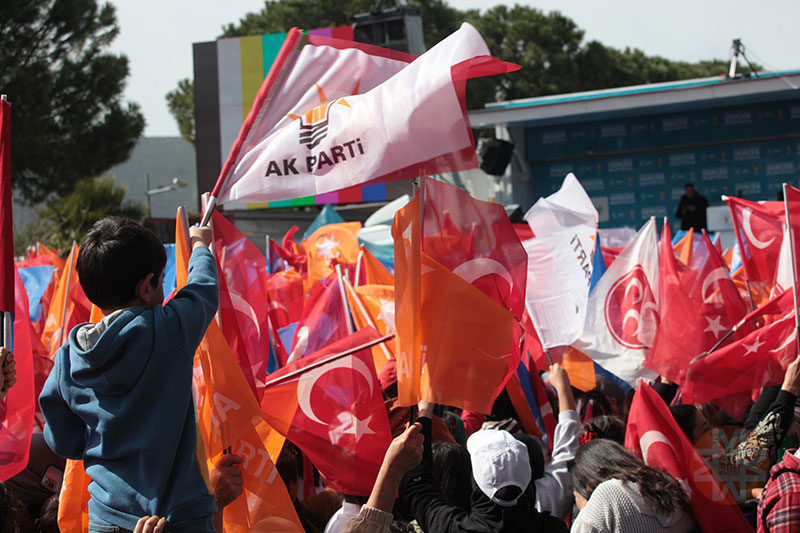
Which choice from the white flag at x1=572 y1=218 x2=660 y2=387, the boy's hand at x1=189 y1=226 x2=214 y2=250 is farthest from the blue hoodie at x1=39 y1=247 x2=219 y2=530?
the white flag at x1=572 y1=218 x2=660 y2=387

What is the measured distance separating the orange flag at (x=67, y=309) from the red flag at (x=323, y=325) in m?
1.30

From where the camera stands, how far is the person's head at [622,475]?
283 centimetres

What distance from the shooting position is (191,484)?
2252 millimetres

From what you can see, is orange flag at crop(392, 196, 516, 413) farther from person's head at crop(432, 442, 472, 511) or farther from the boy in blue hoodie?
the boy in blue hoodie

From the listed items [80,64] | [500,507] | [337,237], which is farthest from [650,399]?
[80,64]

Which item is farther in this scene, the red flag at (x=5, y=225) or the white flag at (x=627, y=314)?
the white flag at (x=627, y=314)

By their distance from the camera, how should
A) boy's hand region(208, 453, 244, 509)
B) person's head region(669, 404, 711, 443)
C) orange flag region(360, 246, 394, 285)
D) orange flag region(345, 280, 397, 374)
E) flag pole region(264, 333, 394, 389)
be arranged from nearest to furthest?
1. boy's hand region(208, 453, 244, 509)
2. flag pole region(264, 333, 394, 389)
3. person's head region(669, 404, 711, 443)
4. orange flag region(345, 280, 397, 374)
5. orange flag region(360, 246, 394, 285)

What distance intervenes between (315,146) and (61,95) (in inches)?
975

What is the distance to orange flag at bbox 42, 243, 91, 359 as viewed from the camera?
16.8ft

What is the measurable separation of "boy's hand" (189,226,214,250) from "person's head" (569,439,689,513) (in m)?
1.56

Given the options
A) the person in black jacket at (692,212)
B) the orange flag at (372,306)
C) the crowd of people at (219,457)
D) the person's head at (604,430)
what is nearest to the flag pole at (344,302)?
the orange flag at (372,306)

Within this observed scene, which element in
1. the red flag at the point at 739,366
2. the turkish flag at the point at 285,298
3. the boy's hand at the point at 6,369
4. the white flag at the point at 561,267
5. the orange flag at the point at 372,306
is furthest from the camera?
the turkish flag at the point at 285,298

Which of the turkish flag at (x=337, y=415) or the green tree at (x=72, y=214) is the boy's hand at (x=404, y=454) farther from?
the green tree at (x=72, y=214)

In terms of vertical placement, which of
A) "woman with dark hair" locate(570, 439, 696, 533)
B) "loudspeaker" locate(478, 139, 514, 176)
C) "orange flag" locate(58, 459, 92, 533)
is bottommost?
"woman with dark hair" locate(570, 439, 696, 533)
